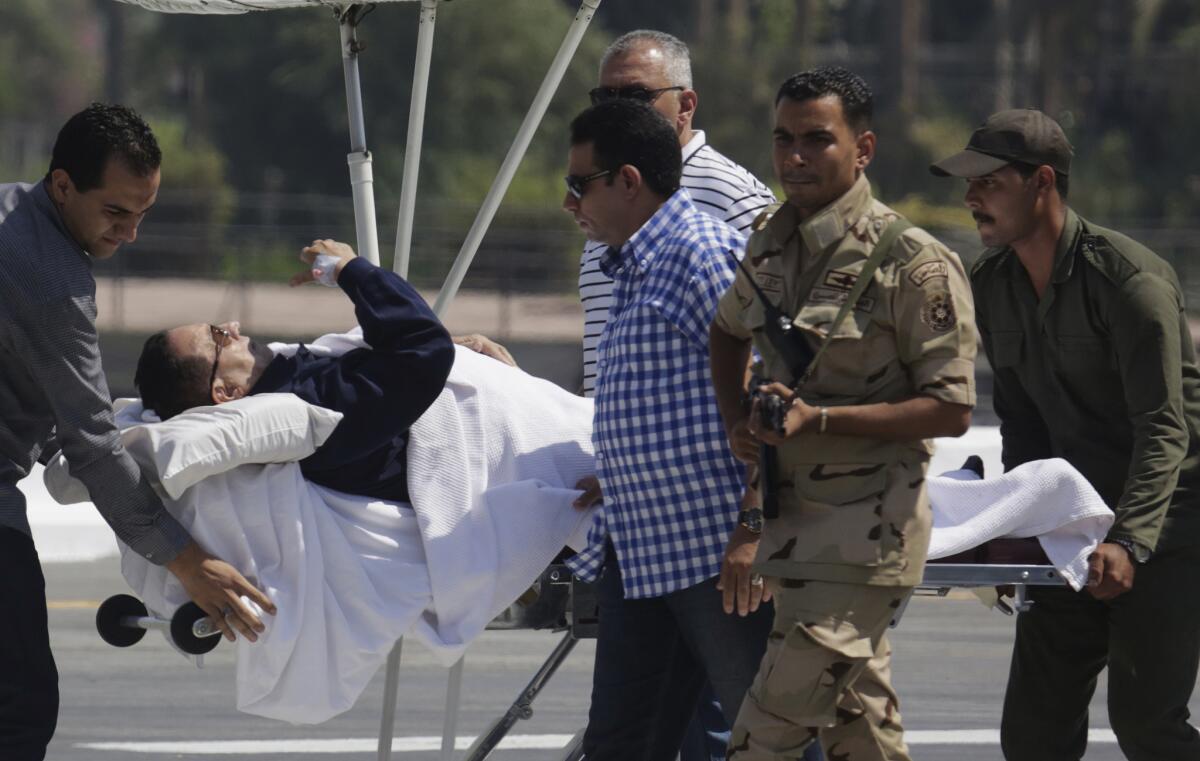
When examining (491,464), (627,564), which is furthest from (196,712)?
(627,564)

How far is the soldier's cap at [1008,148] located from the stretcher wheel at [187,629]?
195 centimetres

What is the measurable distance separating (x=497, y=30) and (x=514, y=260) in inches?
576

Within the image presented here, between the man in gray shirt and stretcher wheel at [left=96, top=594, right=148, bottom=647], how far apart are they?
0.20 meters

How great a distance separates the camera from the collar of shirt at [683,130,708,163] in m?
5.39

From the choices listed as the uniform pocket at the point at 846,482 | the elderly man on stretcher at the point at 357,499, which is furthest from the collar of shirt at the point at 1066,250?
the uniform pocket at the point at 846,482

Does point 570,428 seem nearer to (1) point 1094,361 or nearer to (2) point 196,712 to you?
(1) point 1094,361

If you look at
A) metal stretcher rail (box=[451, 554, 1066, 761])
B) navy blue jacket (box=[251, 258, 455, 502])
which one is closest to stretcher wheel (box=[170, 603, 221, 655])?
navy blue jacket (box=[251, 258, 455, 502])

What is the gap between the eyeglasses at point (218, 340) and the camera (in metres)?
4.55

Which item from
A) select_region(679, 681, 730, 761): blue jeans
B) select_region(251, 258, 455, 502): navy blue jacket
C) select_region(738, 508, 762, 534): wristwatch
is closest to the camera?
select_region(738, 508, 762, 534): wristwatch

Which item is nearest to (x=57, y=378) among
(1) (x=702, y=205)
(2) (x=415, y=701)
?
(1) (x=702, y=205)

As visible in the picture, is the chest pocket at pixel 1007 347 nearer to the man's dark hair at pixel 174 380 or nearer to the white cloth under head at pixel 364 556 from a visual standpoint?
the white cloth under head at pixel 364 556

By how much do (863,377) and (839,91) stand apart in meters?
0.58

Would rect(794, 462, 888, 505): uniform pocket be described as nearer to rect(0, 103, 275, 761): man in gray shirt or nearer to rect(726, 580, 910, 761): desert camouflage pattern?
rect(726, 580, 910, 761): desert camouflage pattern

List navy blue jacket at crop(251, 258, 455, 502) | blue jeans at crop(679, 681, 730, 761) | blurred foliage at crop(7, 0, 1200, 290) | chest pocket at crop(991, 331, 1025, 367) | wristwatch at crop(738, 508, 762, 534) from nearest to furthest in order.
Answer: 1. wristwatch at crop(738, 508, 762, 534)
2. navy blue jacket at crop(251, 258, 455, 502)
3. chest pocket at crop(991, 331, 1025, 367)
4. blue jeans at crop(679, 681, 730, 761)
5. blurred foliage at crop(7, 0, 1200, 290)
